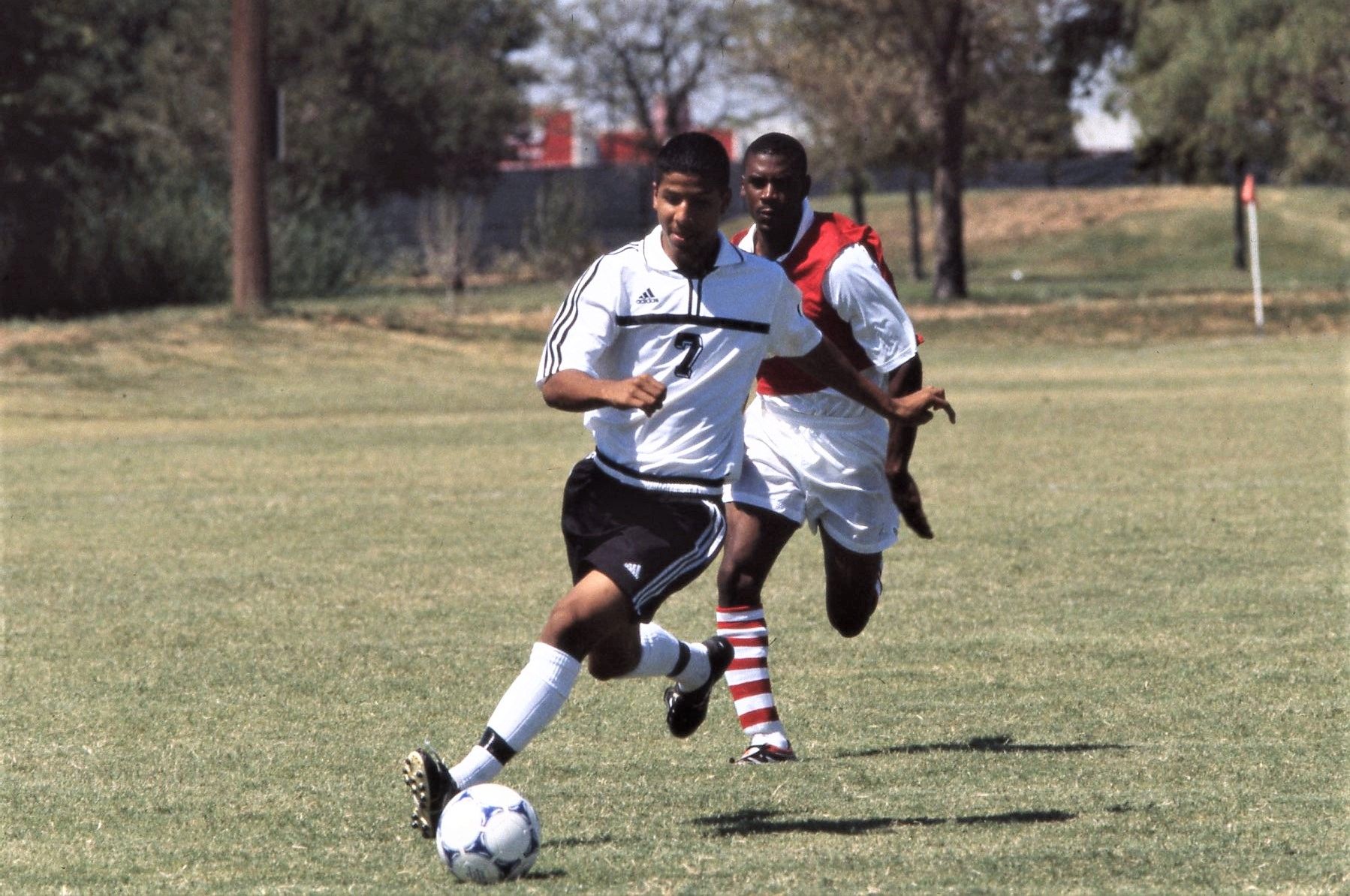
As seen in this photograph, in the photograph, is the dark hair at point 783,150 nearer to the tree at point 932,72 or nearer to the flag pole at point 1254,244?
the flag pole at point 1254,244

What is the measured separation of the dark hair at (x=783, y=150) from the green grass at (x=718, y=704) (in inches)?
78.3

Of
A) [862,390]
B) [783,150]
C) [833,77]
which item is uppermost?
[833,77]

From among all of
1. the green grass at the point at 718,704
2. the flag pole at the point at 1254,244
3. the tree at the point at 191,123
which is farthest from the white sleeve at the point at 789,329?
the tree at the point at 191,123

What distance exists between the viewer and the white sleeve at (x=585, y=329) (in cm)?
560

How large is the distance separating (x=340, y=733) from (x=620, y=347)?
2229 mm

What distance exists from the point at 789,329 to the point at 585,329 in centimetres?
70

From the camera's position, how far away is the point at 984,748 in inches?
272

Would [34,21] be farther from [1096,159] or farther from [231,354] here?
[1096,159]

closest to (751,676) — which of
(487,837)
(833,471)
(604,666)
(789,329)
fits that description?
(833,471)

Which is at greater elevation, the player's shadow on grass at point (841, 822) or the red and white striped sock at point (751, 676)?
Result: the red and white striped sock at point (751, 676)

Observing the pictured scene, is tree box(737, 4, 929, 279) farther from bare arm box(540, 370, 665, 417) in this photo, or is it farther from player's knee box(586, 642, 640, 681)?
bare arm box(540, 370, 665, 417)

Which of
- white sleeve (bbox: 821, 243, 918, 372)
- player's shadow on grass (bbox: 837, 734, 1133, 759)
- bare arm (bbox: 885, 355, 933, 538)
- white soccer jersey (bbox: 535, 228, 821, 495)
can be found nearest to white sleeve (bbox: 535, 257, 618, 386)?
white soccer jersey (bbox: 535, 228, 821, 495)

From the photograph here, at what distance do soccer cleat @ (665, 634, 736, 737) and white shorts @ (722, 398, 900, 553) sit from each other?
69 cm

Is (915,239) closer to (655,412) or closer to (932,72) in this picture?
(932,72)
